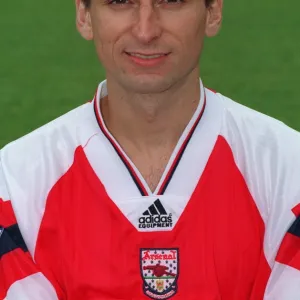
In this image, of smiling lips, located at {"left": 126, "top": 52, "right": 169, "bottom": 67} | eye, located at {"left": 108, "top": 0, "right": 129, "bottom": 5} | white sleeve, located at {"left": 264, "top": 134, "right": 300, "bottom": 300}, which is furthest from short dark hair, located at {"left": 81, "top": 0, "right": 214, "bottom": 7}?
white sleeve, located at {"left": 264, "top": 134, "right": 300, "bottom": 300}

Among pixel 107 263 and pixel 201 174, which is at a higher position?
pixel 201 174

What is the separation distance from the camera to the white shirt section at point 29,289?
238 cm

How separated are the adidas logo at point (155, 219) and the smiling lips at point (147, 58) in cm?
41

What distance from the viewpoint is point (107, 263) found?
240cm

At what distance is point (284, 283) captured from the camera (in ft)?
7.67

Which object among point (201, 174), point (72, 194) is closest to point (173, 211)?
point (201, 174)

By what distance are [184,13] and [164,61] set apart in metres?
0.14

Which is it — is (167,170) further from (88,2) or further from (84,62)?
(84,62)

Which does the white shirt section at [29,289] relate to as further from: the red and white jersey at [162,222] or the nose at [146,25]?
the nose at [146,25]

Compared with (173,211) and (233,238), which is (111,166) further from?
(233,238)

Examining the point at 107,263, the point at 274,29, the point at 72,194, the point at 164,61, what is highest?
the point at 274,29

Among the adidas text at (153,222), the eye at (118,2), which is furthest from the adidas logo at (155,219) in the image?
the eye at (118,2)

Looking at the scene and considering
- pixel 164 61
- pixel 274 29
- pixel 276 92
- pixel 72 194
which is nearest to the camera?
pixel 164 61

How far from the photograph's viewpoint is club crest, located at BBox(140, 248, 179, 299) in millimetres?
2383
